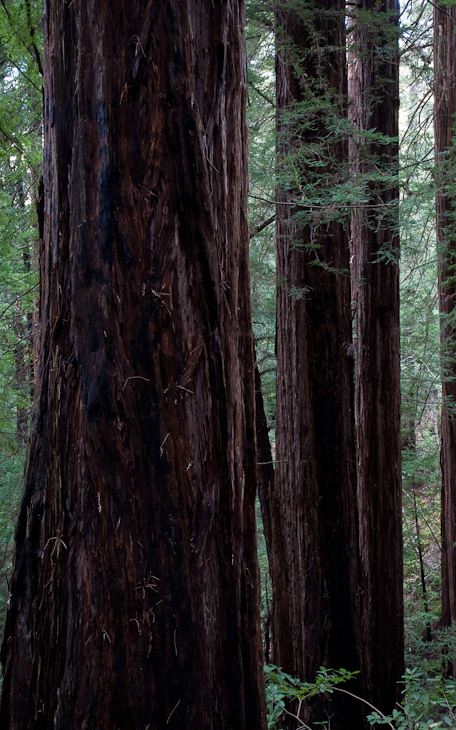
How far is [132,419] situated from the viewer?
1.68 m

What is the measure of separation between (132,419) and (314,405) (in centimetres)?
410

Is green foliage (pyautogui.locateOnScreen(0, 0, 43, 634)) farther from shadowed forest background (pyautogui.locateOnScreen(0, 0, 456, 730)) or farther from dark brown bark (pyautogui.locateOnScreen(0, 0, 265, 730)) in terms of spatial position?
dark brown bark (pyautogui.locateOnScreen(0, 0, 265, 730))

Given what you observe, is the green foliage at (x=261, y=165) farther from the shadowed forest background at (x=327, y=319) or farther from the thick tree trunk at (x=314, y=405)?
the thick tree trunk at (x=314, y=405)

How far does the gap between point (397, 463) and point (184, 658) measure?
5.73 meters

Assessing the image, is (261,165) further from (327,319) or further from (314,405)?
(314,405)

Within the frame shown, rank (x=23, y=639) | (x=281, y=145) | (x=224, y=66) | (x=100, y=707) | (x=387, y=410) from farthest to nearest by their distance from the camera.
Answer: (x=387, y=410) < (x=281, y=145) < (x=224, y=66) < (x=23, y=639) < (x=100, y=707)

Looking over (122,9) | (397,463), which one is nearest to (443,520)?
(397,463)

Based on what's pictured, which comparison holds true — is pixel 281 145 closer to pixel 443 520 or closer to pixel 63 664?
pixel 63 664

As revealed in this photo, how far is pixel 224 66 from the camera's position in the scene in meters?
1.94

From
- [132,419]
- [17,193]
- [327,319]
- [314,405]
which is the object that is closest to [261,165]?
[327,319]

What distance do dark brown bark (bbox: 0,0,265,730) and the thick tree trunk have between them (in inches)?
148

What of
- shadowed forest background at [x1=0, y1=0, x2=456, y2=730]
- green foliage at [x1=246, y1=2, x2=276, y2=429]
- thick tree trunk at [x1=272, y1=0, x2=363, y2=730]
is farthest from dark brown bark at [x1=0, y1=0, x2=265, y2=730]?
thick tree trunk at [x1=272, y1=0, x2=363, y2=730]

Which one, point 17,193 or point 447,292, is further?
point 447,292

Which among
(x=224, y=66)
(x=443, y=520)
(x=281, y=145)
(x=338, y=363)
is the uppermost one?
(x=281, y=145)
